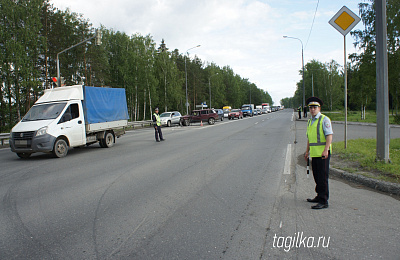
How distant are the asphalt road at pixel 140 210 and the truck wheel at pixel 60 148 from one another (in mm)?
2225

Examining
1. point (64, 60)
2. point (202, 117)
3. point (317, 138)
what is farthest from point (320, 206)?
point (64, 60)

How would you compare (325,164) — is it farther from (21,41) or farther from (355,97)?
(21,41)

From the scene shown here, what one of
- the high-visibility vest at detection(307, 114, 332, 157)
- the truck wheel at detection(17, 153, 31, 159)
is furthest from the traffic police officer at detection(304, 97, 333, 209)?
the truck wheel at detection(17, 153, 31, 159)

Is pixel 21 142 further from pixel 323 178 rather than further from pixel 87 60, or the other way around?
pixel 87 60

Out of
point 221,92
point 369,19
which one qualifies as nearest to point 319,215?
point 369,19

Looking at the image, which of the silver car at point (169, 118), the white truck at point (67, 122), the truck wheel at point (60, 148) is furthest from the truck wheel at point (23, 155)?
the silver car at point (169, 118)

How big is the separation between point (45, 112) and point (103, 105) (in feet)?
9.09

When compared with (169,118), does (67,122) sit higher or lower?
higher

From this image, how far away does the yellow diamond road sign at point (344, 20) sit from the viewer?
844cm

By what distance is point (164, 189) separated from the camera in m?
5.85

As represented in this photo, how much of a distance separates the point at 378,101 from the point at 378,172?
1769 millimetres

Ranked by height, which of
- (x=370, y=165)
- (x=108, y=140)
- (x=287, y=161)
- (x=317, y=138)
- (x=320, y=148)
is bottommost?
(x=287, y=161)

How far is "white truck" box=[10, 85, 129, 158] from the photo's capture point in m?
10.5

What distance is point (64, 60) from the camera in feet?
116
